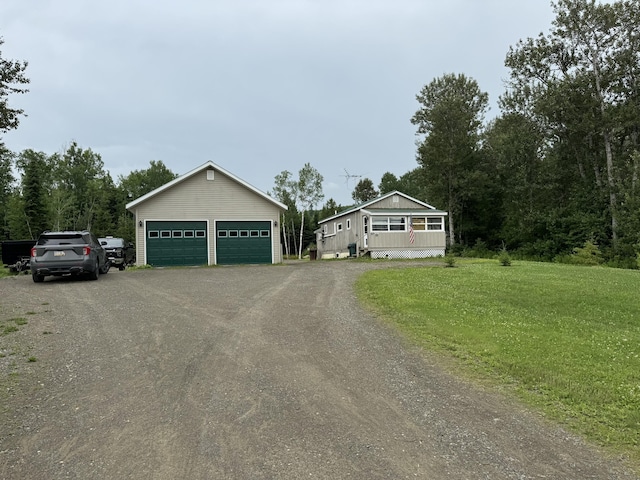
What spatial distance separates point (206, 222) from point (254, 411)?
20.3 m

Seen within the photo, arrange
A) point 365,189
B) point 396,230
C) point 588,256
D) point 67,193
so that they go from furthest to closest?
point 365,189
point 67,193
point 588,256
point 396,230

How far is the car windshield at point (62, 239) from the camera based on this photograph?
1375 centimetres

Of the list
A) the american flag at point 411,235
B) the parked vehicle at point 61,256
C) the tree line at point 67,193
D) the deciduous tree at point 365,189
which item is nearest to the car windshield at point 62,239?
the parked vehicle at point 61,256

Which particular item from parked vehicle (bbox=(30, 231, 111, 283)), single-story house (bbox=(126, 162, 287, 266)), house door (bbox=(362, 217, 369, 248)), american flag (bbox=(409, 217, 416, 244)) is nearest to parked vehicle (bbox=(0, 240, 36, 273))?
single-story house (bbox=(126, 162, 287, 266))

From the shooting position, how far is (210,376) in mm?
5062

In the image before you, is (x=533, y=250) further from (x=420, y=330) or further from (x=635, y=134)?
(x=420, y=330)

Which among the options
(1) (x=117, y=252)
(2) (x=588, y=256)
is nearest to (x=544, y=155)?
(2) (x=588, y=256)

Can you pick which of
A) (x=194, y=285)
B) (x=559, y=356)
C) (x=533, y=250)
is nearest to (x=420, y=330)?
(x=559, y=356)

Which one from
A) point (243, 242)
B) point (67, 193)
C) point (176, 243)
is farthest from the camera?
point (67, 193)

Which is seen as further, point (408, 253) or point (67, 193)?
point (67, 193)

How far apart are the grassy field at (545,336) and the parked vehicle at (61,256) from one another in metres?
9.14

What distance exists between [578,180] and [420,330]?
116 ft

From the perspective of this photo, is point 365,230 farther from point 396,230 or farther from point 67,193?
point 67,193

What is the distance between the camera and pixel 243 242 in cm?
2392
